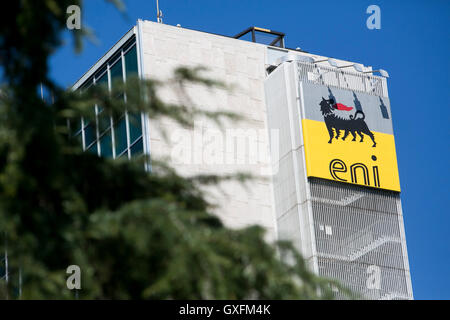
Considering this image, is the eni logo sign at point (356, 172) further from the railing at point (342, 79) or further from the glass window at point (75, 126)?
the glass window at point (75, 126)

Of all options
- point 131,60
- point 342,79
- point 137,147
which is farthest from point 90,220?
point 342,79

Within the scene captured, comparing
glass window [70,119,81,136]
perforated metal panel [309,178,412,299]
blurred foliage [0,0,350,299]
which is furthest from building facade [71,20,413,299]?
blurred foliage [0,0,350,299]

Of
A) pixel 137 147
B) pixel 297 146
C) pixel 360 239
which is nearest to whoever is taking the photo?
pixel 137 147

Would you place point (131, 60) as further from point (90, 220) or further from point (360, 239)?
point (90, 220)

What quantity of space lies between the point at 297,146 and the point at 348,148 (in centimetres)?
244

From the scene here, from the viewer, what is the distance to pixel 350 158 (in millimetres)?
43438

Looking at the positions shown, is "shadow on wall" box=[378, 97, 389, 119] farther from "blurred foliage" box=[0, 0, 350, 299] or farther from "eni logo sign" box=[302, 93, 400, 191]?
"blurred foliage" box=[0, 0, 350, 299]

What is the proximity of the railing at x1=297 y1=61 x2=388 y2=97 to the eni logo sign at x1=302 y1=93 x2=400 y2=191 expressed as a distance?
104cm

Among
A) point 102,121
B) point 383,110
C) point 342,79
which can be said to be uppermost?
point 342,79

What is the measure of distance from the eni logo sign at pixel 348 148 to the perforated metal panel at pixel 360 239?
538mm

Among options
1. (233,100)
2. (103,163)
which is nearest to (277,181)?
(233,100)

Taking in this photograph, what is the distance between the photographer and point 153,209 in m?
9.33

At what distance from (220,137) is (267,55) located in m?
6.80

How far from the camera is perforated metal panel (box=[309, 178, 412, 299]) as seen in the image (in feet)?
135
